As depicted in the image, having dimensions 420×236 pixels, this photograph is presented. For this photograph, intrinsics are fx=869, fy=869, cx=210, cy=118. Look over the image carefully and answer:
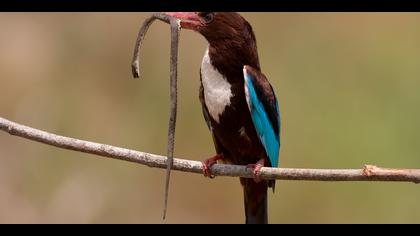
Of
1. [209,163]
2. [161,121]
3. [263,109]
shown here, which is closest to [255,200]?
[209,163]

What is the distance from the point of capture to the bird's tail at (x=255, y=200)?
14.0 feet

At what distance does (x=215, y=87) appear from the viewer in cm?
389

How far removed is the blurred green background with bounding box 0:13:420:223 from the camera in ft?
17.7

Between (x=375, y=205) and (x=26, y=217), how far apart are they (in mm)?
2142

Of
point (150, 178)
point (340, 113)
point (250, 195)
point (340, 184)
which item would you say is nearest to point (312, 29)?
point (340, 113)

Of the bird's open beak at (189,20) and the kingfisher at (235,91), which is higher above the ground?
the bird's open beak at (189,20)

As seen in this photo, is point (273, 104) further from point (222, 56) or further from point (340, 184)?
point (340, 184)

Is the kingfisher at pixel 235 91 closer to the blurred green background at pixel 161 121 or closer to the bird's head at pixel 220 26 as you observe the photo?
the bird's head at pixel 220 26

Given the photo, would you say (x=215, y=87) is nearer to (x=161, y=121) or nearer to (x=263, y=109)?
(x=263, y=109)

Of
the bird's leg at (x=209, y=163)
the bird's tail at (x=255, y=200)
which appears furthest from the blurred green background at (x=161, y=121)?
the bird's leg at (x=209, y=163)

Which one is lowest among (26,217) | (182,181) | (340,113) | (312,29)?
(26,217)

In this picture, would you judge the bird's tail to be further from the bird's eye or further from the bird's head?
the bird's eye

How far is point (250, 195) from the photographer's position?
431 centimetres

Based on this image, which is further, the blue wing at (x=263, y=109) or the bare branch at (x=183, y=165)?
the blue wing at (x=263, y=109)
